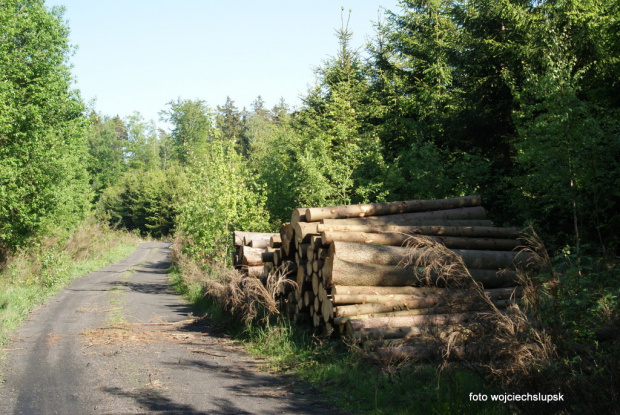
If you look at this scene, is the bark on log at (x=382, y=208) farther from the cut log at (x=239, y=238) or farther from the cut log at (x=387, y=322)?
the cut log at (x=239, y=238)

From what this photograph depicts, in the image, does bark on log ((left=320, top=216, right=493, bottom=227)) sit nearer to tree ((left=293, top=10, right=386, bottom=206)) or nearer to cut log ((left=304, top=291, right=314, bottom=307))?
cut log ((left=304, top=291, right=314, bottom=307))

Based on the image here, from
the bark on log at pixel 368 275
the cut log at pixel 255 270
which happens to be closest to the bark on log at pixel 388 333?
the bark on log at pixel 368 275

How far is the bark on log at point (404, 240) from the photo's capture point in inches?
355

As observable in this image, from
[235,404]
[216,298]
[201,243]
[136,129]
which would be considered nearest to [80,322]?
[216,298]

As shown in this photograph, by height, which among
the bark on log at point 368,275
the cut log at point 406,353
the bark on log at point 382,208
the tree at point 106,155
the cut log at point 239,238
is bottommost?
the cut log at point 406,353

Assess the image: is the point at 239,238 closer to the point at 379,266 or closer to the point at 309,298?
the point at 309,298

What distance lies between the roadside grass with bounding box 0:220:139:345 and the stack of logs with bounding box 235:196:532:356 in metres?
6.27

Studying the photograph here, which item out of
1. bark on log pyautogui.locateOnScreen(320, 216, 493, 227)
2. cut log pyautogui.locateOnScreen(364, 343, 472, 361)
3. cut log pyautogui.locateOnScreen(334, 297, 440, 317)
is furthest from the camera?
bark on log pyautogui.locateOnScreen(320, 216, 493, 227)

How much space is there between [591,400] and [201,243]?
15.2 m

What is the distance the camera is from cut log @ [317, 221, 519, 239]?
31.3 feet

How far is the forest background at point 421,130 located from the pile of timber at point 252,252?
2412mm

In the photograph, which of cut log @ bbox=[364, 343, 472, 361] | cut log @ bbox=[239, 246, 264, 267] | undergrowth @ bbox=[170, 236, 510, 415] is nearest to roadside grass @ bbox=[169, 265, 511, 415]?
undergrowth @ bbox=[170, 236, 510, 415]

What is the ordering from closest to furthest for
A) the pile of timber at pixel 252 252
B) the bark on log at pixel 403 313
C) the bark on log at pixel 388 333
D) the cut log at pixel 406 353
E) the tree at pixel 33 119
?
the cut log at pixel 406 353 < the bark on log at pixel 388 333 < the bark on log at pixel 403 313 < the pile of timber at pixel 252 252 < the tree at pixel 33 119

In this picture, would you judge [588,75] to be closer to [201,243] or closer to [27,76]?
[201,243]
